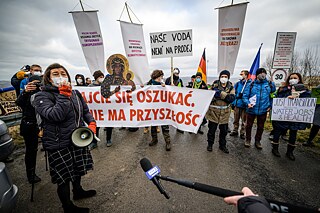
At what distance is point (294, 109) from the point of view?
11.5 ft

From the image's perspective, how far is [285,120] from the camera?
11.7 ft

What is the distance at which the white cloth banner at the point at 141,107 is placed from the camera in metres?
3.75

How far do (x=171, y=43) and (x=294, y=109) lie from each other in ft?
11.9

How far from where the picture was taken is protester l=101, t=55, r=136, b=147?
3.98 meters

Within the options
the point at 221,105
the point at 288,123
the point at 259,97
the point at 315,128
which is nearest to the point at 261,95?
the point at 259,97

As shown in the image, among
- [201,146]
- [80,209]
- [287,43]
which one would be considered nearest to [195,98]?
[201,146]

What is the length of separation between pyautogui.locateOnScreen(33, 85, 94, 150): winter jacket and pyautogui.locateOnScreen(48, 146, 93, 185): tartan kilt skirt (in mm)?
107

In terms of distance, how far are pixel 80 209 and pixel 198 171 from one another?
2.27m

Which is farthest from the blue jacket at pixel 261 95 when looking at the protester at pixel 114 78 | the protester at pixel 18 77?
the protester at pixel 18 77

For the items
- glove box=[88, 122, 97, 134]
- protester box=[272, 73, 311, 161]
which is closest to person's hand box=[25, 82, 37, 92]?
glove box=[88, 122, 97, 134]

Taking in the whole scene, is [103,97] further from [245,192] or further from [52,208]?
[245,192]

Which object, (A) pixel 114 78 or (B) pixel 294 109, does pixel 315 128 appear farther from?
(A) pixel 114 78

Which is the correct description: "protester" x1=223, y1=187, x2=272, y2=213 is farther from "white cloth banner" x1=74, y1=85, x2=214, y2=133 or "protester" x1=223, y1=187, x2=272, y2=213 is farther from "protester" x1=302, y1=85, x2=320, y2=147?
"protester" x1=302, y1=85, x2=320, y2=147

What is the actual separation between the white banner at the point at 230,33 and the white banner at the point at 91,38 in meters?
3.86
